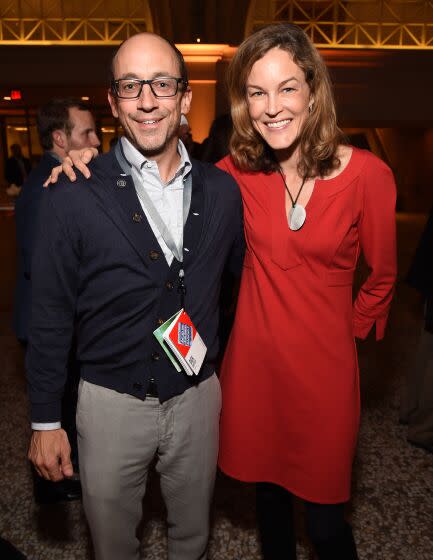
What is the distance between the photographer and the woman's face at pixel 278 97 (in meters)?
1.46

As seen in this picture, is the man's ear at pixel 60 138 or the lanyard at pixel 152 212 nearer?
the lanyard at pixel 152 212

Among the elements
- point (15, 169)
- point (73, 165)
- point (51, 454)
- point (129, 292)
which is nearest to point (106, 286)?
point (129, 292)

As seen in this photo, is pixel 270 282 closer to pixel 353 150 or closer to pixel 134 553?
pixel 353 150

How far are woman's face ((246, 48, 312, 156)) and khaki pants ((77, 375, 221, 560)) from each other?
78 centimetres

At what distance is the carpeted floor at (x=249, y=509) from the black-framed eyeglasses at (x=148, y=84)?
174 cm

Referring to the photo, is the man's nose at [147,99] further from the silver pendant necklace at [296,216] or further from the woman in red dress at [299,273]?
the silver pendant necklace at [296,216]

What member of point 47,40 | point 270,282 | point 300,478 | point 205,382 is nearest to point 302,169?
point 270,282

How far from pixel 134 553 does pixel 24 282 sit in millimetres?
1279

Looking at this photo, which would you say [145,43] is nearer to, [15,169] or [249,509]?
[249,509]

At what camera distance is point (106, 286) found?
53.8 inches

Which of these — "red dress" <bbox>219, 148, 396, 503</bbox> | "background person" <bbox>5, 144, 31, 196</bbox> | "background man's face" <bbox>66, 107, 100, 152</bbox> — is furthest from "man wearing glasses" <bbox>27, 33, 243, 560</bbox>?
"background person" <bbox>5, 144, 31, 196</bbox>

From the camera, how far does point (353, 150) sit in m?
1.58

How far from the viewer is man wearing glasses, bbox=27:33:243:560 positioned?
4.38 feet

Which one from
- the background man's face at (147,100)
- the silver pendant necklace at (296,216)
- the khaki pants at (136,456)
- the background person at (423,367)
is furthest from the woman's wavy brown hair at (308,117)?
the background person at (423,367)
